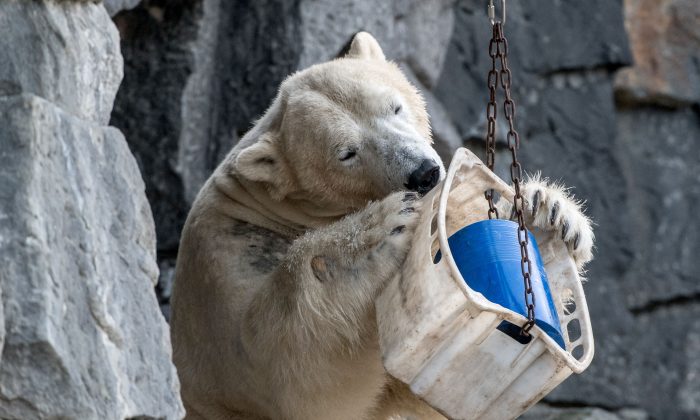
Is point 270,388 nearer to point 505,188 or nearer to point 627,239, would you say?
point 505,188

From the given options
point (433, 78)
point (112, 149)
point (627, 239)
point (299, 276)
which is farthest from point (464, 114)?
point (112, 149)

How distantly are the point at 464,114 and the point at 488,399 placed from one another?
134 inches

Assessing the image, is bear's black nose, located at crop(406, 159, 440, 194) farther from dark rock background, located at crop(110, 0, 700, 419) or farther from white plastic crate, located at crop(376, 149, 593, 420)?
dark rock background, located at crop(110, 0, 700, 419)

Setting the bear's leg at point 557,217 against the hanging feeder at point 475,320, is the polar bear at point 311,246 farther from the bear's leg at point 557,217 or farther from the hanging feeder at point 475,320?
the hanging feeder at point 475,320

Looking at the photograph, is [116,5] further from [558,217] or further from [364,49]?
[558,217]

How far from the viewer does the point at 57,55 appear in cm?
236

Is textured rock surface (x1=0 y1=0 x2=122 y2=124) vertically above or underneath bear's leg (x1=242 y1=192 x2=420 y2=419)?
above

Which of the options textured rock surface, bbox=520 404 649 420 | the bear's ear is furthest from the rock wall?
textured rock surface, bbox=520 404 649 420

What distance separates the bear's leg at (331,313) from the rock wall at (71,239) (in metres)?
0.53

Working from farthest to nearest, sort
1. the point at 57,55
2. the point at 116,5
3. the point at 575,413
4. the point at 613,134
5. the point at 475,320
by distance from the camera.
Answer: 1. the point at 613,134
2. the point at 575,413
3. the point at 116,5
4. the point at 475,320
5. the point at 57,55

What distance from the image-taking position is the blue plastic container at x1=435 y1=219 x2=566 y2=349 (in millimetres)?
2648

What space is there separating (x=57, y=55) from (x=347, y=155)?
1331 millimetres

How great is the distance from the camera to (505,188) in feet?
9.81

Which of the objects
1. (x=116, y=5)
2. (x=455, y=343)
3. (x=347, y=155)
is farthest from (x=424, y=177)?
(x=116, y=5)
